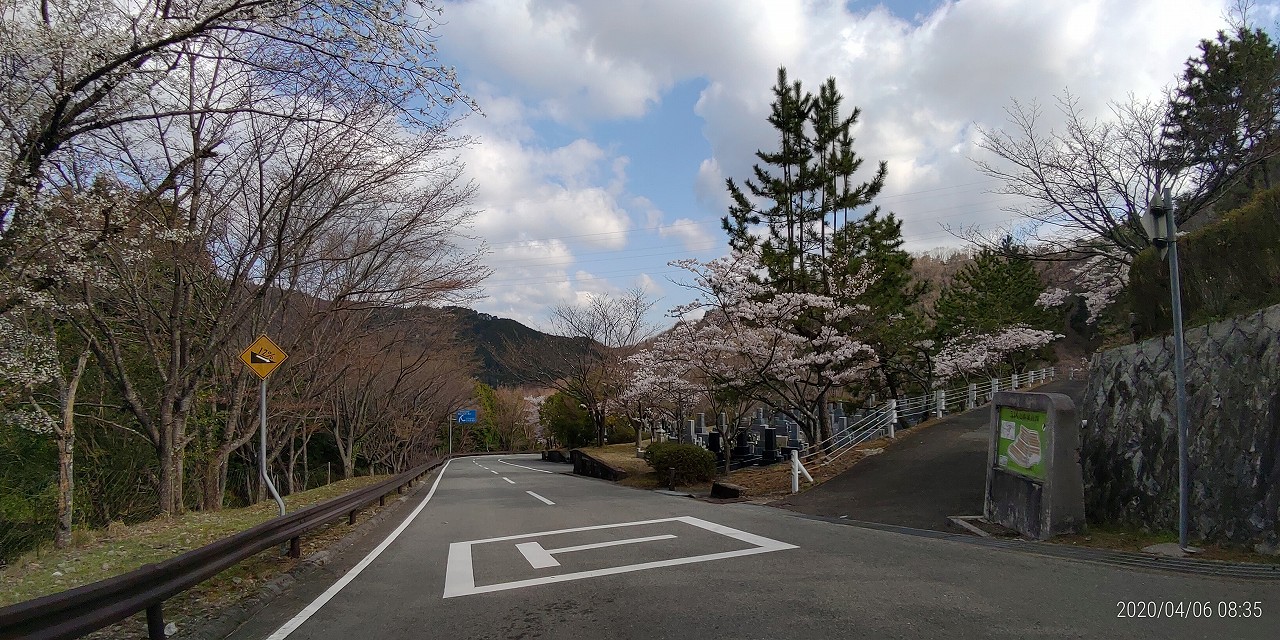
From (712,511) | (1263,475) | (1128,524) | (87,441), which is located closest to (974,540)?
(1128,524)

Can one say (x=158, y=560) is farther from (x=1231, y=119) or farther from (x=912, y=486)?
(x=1231, y=119)

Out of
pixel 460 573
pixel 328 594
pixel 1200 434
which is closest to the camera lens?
pixel 328 594

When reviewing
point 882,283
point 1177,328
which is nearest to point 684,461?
point 882,283

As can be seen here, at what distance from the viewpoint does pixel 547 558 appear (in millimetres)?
7930

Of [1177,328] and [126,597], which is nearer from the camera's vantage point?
[126,597]

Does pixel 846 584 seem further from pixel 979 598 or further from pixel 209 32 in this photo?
pixel 209 32

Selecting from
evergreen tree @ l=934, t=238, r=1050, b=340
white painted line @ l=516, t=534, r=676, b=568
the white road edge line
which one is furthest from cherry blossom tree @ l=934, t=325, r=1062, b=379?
the white road edge line

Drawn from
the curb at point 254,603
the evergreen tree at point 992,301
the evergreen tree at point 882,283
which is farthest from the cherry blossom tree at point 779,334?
the evergreen tree at point 992,301

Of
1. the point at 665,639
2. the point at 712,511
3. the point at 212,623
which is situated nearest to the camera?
the point at 665,639

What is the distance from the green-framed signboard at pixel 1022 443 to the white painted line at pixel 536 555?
6.35m

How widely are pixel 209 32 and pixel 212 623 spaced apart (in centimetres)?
518

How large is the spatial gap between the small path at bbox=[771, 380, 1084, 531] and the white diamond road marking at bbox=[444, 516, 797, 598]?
320cm

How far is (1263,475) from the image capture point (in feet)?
22.7

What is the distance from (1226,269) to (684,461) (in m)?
12.7
